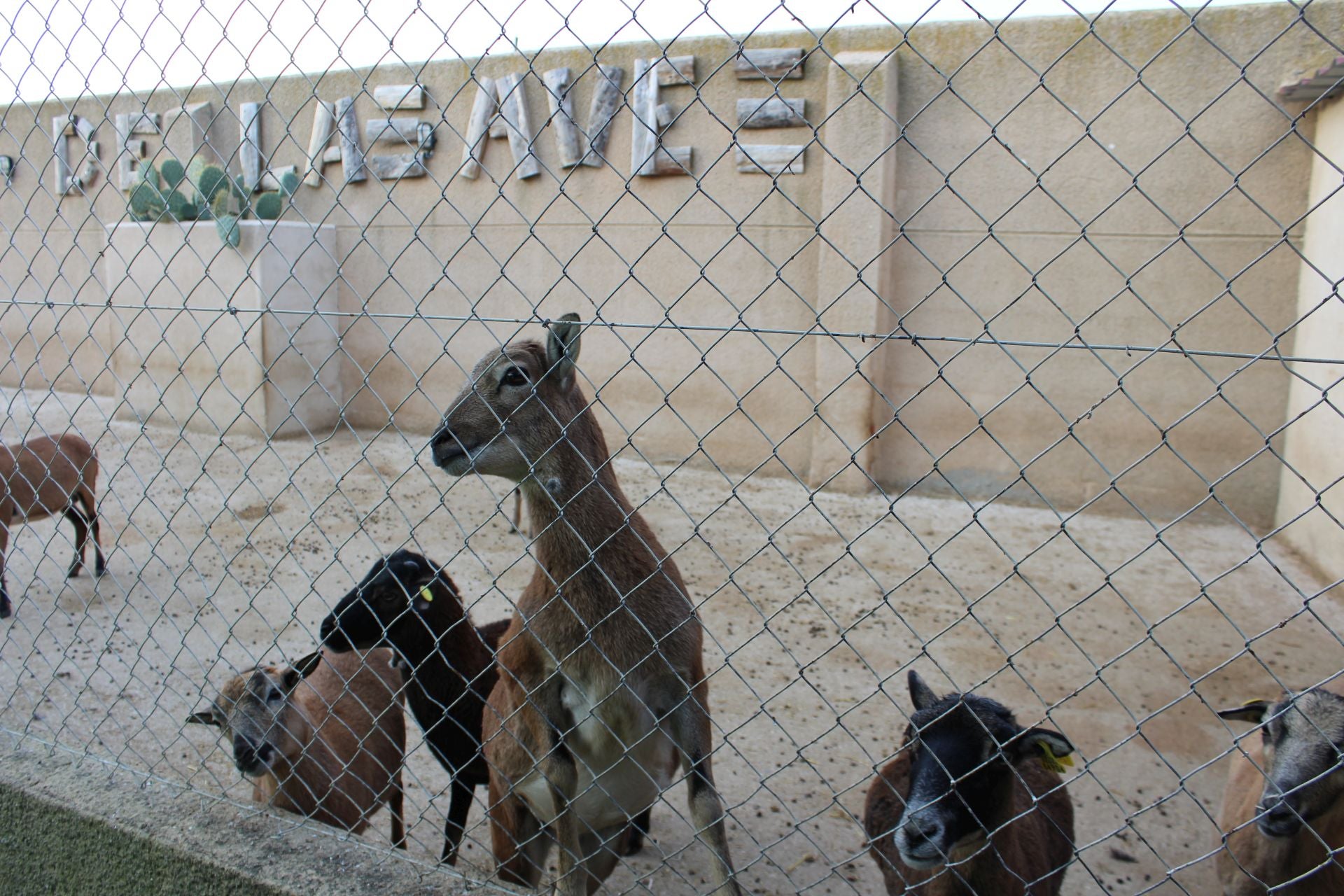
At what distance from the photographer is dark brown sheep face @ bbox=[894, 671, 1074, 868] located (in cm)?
220

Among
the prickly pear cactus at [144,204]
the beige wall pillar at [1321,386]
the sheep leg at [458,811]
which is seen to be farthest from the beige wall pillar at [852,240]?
the prickly pear cactus at [144,204]

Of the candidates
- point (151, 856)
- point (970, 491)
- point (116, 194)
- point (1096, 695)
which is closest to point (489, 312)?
point (970, 491)

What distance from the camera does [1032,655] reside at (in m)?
4.66

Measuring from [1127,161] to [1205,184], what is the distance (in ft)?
1.82

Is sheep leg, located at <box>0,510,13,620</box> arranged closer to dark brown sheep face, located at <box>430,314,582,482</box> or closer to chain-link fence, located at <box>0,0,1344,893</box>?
chain-link fence, located at <box>0,0,1344,893</box>

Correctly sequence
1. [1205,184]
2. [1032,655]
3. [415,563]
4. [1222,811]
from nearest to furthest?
1. [1222,811]
2. [415,563]
3. [1032,655]
4. [1205,184]

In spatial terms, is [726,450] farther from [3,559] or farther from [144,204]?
[144,204]

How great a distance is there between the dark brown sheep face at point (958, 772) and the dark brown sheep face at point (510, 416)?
1.28 m

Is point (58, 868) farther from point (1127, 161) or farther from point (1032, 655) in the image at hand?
point (1127, 161)

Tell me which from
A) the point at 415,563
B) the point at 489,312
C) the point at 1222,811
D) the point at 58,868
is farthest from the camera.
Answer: the point at 489,312

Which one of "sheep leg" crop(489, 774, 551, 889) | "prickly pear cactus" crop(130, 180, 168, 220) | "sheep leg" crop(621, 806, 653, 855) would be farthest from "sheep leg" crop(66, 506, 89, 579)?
"prickly pear cactus" crop(130, 180, 168, 220)

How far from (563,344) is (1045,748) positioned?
1.60 m

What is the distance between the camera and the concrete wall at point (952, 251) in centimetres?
651

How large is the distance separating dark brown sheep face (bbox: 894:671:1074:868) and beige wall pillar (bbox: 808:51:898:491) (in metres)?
4.66
